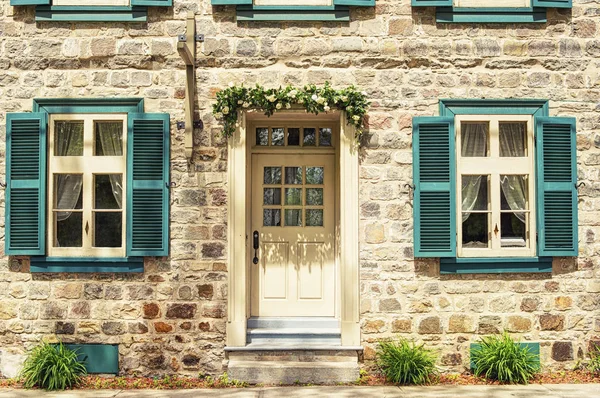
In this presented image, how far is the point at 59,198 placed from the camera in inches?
247

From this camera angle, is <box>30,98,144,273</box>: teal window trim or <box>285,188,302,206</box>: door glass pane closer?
<box>30,98,144,273</box>: teal window trim

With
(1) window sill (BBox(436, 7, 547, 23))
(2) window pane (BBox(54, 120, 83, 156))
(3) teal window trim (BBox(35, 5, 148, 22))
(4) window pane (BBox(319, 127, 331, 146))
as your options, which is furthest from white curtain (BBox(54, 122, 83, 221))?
(1) window sill (BBox(436, 7, 547, 23))

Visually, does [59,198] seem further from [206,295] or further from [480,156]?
[480,156]

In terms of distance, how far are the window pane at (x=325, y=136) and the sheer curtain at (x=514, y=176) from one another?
1969mm

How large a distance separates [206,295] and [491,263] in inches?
123

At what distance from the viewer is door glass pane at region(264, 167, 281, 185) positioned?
6.79 m

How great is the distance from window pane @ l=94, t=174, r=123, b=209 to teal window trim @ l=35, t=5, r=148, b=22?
5.66 ft

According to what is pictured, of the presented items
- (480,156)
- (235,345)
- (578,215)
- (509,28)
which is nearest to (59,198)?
(235,345)

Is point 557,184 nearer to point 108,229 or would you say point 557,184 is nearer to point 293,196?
point 293,196

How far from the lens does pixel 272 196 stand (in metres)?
6.78

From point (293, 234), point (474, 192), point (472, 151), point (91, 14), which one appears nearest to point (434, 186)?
point (474, 192)

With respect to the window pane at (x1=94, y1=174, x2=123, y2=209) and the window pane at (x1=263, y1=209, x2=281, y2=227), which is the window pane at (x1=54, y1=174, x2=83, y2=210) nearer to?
the window pane at (x1=94, y1=174, x2=123, y2=209)

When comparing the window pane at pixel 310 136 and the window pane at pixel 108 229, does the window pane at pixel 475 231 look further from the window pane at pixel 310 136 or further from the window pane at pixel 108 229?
the window pane at pixel 108 229

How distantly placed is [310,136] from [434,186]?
1603 mm
